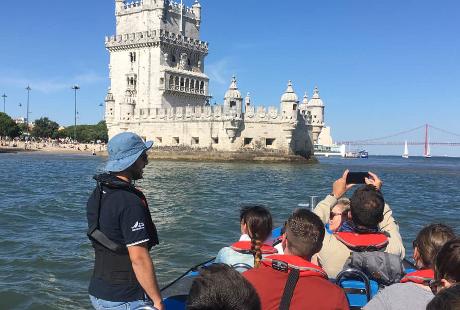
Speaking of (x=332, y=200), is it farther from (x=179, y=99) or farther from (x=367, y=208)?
(x=179, y=99)

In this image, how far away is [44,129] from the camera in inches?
3984

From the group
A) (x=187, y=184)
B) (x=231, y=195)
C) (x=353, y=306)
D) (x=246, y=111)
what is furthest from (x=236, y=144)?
(x=353, y=306)

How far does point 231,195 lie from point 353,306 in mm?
16426

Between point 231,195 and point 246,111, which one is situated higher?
point 246,111

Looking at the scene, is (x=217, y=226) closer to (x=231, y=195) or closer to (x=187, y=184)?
(x=231, y=195)

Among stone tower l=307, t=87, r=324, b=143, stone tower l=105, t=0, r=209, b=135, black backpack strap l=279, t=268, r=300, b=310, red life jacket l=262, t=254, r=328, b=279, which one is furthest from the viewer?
stone tower l=105, t=0, r=209, b=135

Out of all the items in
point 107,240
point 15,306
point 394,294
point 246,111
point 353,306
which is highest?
point 246,111

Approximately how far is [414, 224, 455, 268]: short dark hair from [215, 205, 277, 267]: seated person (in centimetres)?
129

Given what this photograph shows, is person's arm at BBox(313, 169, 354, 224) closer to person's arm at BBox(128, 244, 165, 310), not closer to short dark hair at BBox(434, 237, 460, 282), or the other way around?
person's arm at BBox(128, 244, 165, 310)

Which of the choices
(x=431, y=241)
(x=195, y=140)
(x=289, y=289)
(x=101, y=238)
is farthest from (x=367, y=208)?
(x=195, y=140)

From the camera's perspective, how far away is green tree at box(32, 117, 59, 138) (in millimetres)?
100981

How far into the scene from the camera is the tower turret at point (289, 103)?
43.2 metres

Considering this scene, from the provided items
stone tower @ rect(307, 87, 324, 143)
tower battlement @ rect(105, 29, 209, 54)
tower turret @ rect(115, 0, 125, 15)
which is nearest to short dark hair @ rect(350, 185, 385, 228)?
stone tower @ rect(307, 87, 324, 143)

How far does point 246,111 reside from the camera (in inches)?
1737
